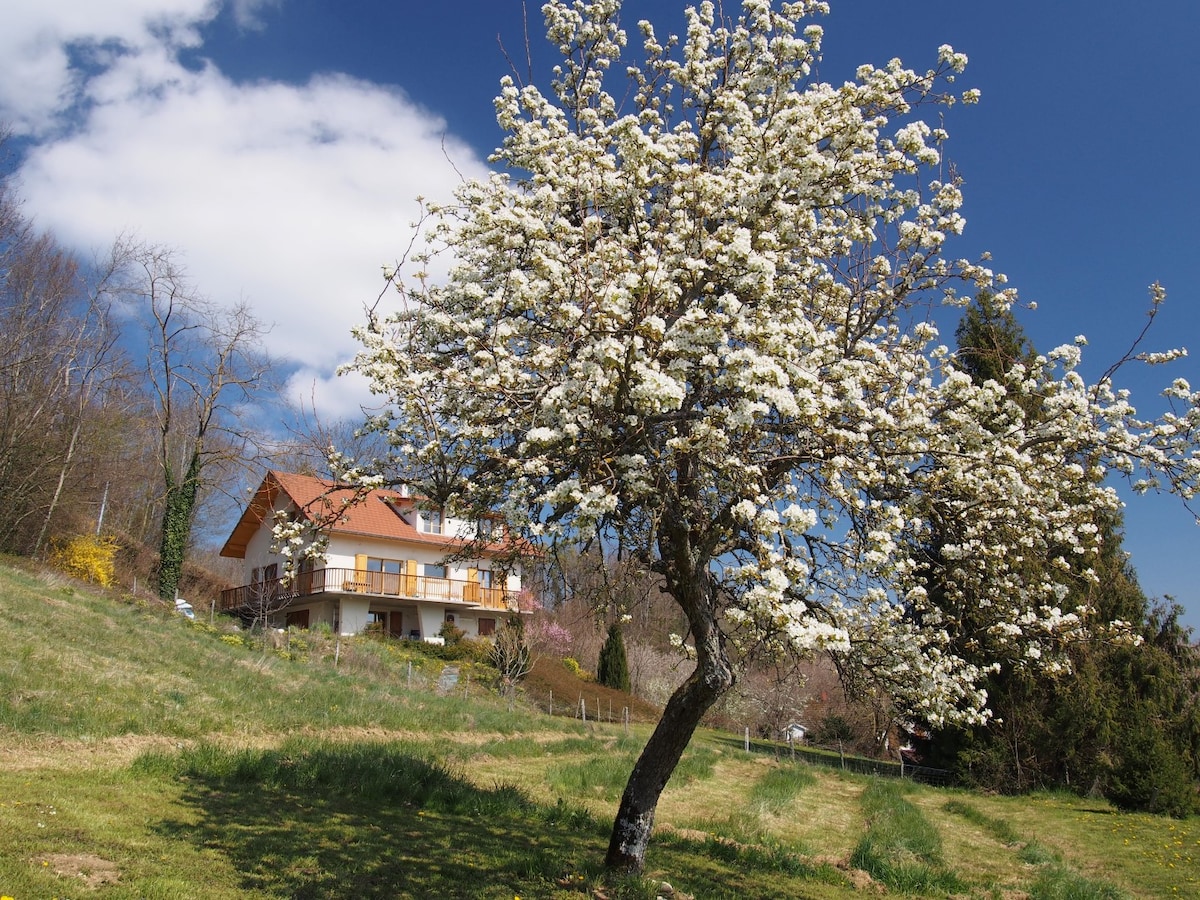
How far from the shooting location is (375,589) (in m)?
36.3

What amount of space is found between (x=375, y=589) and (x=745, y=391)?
33254mm

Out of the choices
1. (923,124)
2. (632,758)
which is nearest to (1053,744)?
(632,758)

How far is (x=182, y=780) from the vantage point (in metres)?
9.16

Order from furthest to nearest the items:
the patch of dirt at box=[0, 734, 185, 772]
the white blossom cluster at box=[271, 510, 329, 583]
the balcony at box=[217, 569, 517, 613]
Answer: the balcony at box=[217, 569, 517, 613]
the patch of dirt at box=[0, 734, 185, 772]
the white blossom cluster at box=[271, 510, 329, 583]

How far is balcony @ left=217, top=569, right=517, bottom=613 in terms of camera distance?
35.7 m

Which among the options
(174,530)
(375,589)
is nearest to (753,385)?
(174,530)

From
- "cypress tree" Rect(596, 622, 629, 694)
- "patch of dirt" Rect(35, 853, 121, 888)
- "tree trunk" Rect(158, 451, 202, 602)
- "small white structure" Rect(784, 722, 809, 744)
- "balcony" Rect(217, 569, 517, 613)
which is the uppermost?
"tree trunk" Rect(158, 451, 202, 602)

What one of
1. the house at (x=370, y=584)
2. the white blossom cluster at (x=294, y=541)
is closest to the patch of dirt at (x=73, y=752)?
the white blossom cluster at (x=294, y=541)

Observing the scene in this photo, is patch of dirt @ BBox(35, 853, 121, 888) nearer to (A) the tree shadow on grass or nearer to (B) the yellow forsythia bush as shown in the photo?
(A) the tree shadow on grass

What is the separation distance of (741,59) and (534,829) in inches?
360

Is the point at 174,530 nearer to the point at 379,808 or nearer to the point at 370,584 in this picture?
the point at 370,584

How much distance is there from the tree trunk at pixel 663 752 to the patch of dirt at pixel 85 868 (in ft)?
14.1

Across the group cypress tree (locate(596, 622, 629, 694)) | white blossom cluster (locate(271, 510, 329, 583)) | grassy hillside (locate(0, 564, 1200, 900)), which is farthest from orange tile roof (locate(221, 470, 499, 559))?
white blossom cluster (locate(271, 510, 329, 583))

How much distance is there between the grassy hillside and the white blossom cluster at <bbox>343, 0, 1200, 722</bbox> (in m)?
3.17
